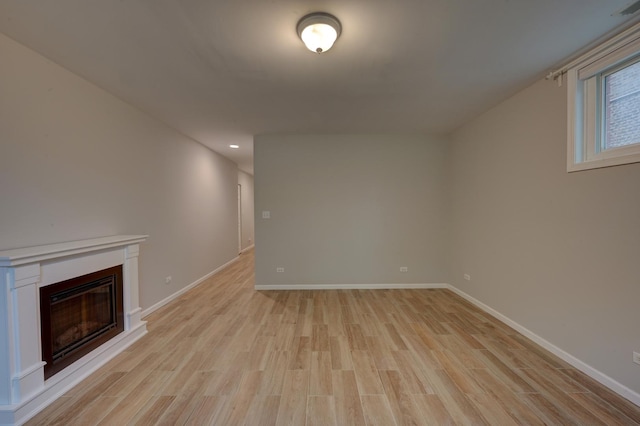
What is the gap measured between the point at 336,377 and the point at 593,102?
3083 mm

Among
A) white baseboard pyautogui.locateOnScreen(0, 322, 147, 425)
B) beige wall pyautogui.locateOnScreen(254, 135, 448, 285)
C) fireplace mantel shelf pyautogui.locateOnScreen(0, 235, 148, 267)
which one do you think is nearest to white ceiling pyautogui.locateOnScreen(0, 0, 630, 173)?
beige wall pyautogui.locateOnScreen(254, 135, 448, 285)

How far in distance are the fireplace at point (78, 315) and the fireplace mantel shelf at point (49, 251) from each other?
0.79 ft

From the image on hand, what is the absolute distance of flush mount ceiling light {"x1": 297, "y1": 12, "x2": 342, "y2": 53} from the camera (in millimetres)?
1580

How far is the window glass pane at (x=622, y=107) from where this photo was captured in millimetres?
1747

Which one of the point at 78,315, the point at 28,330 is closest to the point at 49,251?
the point at 28,330

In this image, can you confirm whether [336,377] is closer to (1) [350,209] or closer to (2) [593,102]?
(1) [350,209]

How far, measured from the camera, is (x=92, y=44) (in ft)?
5.94

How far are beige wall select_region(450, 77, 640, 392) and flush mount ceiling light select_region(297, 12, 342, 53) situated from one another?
7.08ft

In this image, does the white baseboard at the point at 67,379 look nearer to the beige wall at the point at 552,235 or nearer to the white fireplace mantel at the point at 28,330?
the white fireplace mantel at the point at 28,330

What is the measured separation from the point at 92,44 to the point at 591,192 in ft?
13.4

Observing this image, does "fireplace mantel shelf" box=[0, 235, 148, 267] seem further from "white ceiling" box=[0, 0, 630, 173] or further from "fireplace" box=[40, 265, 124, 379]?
"white ceiling" box=[0, 0, 630, 173]

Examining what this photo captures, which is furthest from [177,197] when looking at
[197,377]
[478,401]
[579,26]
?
[579,26]

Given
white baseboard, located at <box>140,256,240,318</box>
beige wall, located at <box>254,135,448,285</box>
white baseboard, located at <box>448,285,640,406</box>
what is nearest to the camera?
white baseboard, located at <box>448,285,640,406</box>

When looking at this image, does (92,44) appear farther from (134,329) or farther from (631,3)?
(631,3)
